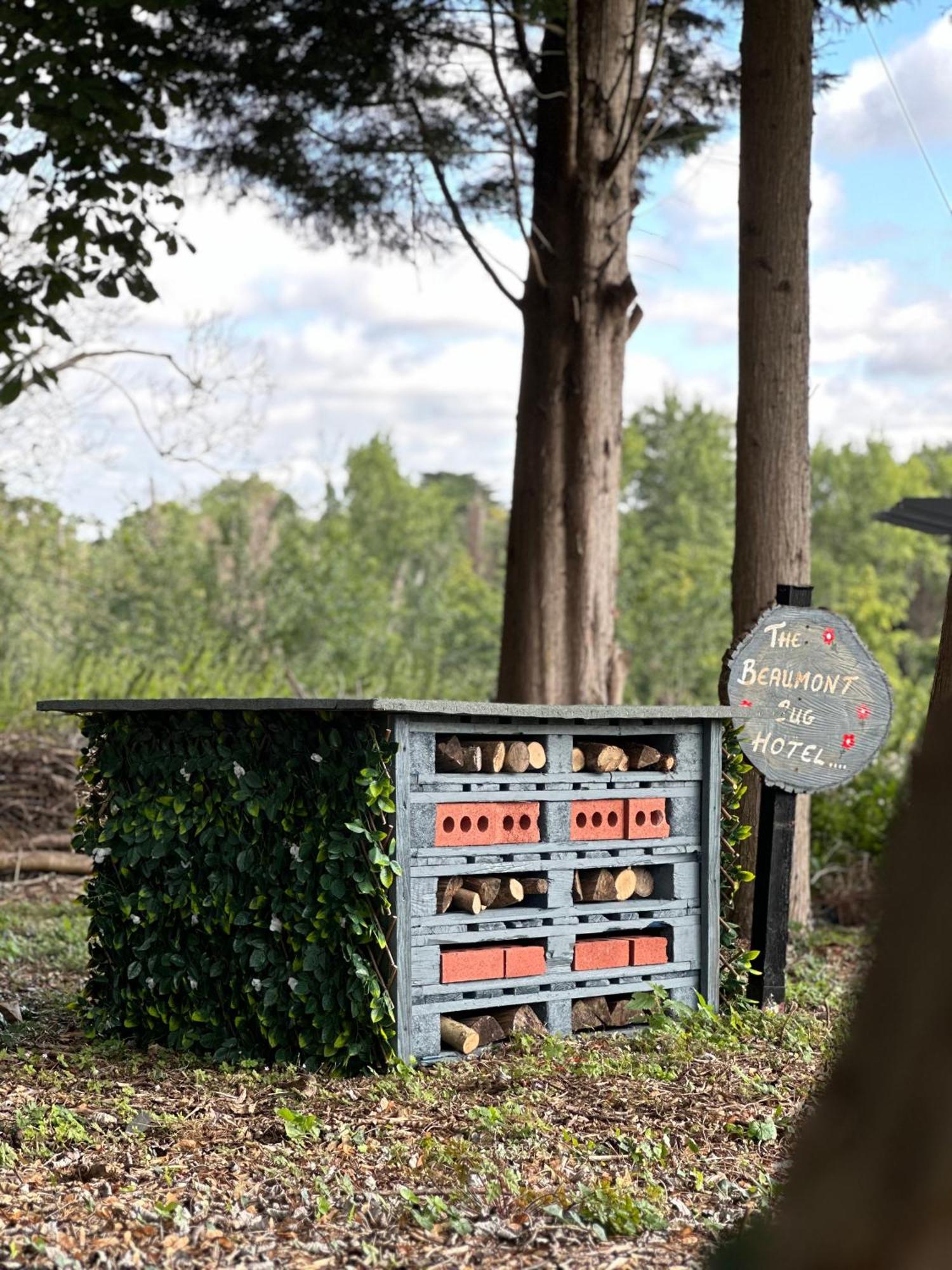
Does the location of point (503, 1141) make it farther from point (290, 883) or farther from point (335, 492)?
point (335, 492)

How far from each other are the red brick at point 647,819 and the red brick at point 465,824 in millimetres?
696

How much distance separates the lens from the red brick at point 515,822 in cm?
579

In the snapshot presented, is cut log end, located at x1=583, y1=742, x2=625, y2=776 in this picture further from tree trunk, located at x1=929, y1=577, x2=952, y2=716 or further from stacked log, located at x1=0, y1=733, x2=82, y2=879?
stacked log, located at x1=0, y1=733, x2=82, y2=879

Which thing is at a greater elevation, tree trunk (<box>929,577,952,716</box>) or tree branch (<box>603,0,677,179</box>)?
tree branch (<box>603,0,677,179</box>)

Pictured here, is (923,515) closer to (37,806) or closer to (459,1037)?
(459,1037)

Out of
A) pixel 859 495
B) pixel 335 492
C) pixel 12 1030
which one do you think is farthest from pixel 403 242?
pixel 859 495

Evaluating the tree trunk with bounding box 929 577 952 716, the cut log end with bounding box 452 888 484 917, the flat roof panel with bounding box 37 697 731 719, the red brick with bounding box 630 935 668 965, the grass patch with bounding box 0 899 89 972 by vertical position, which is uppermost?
the tree trunk with bounding box 929 577 952 716

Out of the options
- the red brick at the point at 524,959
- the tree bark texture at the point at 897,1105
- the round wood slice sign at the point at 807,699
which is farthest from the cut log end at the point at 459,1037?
the tree bark texture at the point at 897,1105

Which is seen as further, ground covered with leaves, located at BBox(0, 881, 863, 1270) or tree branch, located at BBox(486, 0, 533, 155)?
tree branch, located at BBox(486, 0, 533, 155)

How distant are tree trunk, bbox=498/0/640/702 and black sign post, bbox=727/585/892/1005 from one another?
127 inches

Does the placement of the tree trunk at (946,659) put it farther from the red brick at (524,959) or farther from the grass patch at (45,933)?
the grass patch at (45,933)

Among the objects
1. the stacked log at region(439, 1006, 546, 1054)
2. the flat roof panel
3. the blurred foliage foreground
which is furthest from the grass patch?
the blurred foliage foreground

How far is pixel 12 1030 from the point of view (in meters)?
6.40

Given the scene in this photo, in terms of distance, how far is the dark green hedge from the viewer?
215 inches
